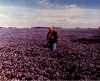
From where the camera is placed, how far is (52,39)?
6.02 metres

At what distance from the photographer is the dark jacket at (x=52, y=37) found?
5984 millimetres

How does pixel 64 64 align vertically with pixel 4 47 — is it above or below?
below

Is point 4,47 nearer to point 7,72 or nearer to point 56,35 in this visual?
point 7,72

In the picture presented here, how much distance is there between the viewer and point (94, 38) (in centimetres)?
610

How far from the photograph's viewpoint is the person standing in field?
5980 millimetres

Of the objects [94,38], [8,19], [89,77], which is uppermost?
[8,19]

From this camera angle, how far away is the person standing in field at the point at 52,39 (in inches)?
235

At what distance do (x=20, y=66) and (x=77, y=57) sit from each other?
4.90ft

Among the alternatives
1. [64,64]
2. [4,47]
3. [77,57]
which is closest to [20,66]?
[4,47]

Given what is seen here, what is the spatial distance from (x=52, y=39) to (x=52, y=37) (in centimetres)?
6

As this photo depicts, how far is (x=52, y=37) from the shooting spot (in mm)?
5992

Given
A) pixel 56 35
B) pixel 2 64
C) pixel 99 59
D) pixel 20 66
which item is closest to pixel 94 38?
pixel 99 59

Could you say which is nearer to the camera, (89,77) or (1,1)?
(89,77)

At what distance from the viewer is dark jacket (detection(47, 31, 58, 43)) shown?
5984 mm
